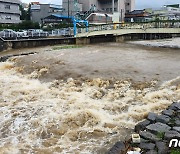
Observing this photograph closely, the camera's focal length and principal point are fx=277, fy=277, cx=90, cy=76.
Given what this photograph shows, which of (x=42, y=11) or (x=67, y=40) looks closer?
(x=67, y=40)

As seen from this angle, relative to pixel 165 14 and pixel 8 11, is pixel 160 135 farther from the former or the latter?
pixel 165 14

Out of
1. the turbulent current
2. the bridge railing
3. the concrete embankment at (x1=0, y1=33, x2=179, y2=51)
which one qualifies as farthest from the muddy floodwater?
the concrete embankment at (x1=0, y1=33, x2=179, y2=51)

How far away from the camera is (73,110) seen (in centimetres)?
1040

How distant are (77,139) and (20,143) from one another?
1671mm

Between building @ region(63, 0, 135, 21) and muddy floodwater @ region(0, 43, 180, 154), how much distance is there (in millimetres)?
52110

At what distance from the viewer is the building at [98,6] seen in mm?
70562

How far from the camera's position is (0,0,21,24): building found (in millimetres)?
51406

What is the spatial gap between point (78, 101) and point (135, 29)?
22530 millimetres

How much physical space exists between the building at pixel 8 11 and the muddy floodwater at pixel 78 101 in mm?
36127

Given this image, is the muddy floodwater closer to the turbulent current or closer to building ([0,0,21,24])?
the turbulent current

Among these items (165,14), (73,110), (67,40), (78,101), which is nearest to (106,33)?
A: (67,40)

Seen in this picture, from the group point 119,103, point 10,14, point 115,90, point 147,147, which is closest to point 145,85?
point 115,90

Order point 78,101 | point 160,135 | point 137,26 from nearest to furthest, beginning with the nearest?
point 160,135 → point 78,101 → point 137,26

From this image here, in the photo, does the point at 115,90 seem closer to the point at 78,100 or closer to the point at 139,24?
the point at 78,100
